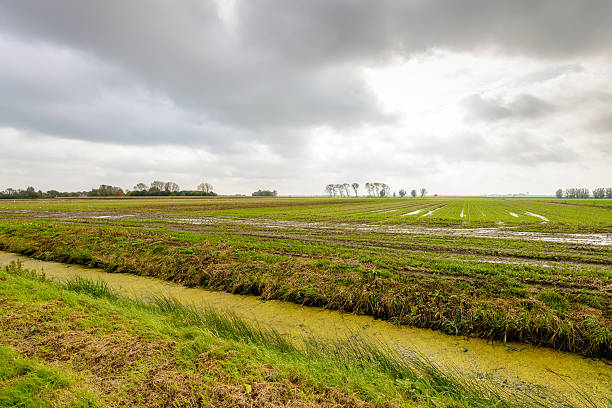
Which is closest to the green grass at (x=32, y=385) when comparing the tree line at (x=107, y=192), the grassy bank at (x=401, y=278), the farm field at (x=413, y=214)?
the grassy bank at (x=401, y=278)

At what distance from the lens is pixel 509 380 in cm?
503

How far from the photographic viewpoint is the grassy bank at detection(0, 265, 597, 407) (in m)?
3.29

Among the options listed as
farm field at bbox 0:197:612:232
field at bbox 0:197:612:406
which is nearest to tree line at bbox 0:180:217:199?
farm field at bbox 0:197:612:232

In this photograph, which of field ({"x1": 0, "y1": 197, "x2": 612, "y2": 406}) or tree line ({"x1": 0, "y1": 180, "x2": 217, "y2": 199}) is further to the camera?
tree line ({"x1": 0, "y1": 180, "x2": 217, "y2": 199})

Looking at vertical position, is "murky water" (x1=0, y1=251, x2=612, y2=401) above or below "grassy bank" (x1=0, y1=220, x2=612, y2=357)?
below

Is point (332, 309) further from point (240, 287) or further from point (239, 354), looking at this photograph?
point (239, 354)

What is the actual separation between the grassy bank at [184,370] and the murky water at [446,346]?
0.60m

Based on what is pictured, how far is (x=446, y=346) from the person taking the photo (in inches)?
245

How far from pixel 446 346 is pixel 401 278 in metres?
2.89

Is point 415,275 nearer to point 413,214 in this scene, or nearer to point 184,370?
point 184,370

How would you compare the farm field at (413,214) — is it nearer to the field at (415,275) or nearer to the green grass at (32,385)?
the field at (415,275)

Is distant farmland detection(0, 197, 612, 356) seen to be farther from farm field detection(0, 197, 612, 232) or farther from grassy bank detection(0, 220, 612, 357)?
farm field detection(0, 197, 612, 232)

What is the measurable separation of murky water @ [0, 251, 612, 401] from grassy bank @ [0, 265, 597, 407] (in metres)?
0.60

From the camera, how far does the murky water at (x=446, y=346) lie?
5.04 metres
